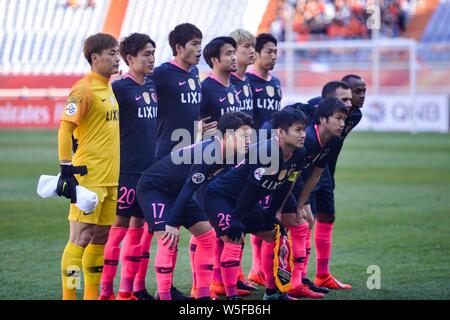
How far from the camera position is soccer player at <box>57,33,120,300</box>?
648cm

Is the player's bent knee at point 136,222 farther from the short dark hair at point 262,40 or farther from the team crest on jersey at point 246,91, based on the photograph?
the short dark hair at point 262,40

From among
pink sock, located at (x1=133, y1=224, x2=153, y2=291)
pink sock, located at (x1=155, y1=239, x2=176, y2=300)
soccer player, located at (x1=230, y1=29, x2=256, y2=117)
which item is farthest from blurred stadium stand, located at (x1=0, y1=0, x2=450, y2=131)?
pink sock, located at (x1=155, y1=239, x2=176, y2=300)

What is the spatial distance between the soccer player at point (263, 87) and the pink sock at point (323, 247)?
58 cm

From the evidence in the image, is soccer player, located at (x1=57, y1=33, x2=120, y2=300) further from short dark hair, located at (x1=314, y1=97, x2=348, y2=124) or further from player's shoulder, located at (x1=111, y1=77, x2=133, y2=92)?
short dark hair, located at (x1=314, y1=97, x2=348, y2=124)

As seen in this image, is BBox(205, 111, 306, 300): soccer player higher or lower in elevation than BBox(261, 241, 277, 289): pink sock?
higher

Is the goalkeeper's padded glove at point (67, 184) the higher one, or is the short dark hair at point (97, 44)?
the short dark hair at point (97, 44)

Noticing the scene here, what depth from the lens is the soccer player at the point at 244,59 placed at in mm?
8547

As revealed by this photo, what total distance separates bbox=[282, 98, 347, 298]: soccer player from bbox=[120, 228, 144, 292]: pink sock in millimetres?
1378

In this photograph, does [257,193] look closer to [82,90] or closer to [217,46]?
[217,46]

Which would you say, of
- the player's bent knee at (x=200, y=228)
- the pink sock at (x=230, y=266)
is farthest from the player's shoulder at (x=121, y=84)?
the pink sock at (x=230, y=266)

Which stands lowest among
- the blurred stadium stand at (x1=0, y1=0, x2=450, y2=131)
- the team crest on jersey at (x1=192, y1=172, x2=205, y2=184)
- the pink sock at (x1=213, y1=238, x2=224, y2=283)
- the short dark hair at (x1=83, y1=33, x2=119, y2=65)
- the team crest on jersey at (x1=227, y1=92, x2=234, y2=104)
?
the pink sock at (x1=213, y1=238, x2=224, y2=283)
